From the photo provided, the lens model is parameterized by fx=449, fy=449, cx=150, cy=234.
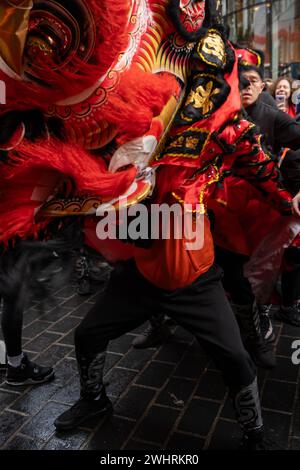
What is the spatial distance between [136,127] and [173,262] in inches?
27.2

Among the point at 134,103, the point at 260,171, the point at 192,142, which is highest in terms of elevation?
the point at 134,103

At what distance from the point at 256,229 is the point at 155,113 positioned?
1.44 meters

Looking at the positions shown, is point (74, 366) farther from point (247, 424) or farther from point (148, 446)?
point (247, 424)

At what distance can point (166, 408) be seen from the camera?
8.45 feet

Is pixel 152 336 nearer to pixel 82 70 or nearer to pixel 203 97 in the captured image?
pixel 203 97

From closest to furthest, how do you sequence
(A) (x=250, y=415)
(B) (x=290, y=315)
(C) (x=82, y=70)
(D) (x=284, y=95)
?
1. (C) (x=82, y=70)
2. (A) (x=250, y=415)
3. (B) (x=290, y=315)
4. (D) (x=284, y=95)

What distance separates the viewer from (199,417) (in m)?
2.49

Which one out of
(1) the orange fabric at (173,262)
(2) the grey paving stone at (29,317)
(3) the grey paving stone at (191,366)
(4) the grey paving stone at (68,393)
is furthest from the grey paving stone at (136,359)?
(1) the orange fabric at (173,262)

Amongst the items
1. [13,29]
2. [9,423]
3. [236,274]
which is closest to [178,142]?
[13,29]

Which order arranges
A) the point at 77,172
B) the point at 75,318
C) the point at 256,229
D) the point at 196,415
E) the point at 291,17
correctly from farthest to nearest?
the point at 291,17, the point at 75,318, the point at 256,229, the point at 196,415, the point at 77,172

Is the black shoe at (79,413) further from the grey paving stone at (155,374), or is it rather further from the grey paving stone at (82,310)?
the grey paving stone at (82,310)

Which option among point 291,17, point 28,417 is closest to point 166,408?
point 28,417

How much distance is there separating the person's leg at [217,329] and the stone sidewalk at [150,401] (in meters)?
0.45
